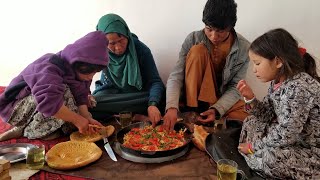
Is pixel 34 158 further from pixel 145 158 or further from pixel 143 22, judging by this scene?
pixel 143 22

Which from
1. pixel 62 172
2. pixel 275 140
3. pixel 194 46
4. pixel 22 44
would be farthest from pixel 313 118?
pixel 22 44

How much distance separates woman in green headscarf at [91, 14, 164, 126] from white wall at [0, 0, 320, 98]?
528 millimetres

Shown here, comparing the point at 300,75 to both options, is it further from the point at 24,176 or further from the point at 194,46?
the point at 24,176

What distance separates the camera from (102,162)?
1.73 metres

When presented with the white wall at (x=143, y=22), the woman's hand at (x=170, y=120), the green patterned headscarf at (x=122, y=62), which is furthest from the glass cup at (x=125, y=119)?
the white wall at (x=143, y=22)

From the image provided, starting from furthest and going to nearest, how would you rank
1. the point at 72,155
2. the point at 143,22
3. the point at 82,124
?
1. the point at 143,22
2. the point at 82,124
3. the point at 72,155

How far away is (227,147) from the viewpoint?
1743 millimetres

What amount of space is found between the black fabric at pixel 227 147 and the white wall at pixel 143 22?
3.53ft

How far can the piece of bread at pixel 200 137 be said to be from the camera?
183 centimetres

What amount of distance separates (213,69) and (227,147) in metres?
0.72

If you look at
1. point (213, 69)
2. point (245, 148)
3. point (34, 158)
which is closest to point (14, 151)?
point (34, 158)

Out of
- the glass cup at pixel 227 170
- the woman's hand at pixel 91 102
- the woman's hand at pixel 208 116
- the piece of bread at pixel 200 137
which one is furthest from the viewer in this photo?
the woman's hand at pixel 91 102

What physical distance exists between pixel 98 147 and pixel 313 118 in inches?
44.4

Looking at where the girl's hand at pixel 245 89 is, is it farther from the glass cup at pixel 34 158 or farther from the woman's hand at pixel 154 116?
the glass cup at pixel 34 158
